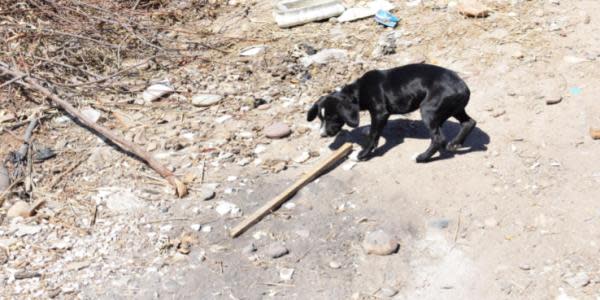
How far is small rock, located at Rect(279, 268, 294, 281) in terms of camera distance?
16.8 feet

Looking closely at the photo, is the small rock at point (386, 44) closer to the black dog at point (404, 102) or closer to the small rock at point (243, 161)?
the black dog at point (404, 102)

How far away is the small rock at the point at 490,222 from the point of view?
5.40 metres

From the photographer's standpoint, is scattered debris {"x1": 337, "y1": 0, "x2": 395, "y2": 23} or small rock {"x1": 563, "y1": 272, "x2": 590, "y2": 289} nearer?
small rock {"x1": 563, "y1": 272, "x2": 590, "y2": 289}

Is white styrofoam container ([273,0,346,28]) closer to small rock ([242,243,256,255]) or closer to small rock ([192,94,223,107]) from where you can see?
small rock ([192,94,223,107])

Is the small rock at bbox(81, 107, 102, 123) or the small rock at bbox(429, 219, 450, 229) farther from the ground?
the small rock at bbox(429, 219, 450, 229)

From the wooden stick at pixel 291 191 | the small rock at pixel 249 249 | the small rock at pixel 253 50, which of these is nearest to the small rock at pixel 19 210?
the wooden stick at pixel 291 191

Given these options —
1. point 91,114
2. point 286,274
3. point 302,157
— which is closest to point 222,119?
point 302,157

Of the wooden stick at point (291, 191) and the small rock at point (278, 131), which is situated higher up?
the wooden stick at point (291, 191)

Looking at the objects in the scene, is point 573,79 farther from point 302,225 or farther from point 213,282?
point 213,282

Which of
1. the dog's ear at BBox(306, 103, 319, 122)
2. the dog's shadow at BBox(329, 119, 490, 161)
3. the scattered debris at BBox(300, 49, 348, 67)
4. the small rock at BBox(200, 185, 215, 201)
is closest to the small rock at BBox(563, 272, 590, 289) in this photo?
the dog's shadow at BBox(329, 119, 490, 161)

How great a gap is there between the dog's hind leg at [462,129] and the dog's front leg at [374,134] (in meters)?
0.60

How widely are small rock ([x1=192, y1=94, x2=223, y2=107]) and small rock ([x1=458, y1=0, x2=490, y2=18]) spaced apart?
2925mm

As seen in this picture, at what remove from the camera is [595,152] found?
600 centimetres

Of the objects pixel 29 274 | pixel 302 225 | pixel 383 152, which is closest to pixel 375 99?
pixel 383 152
